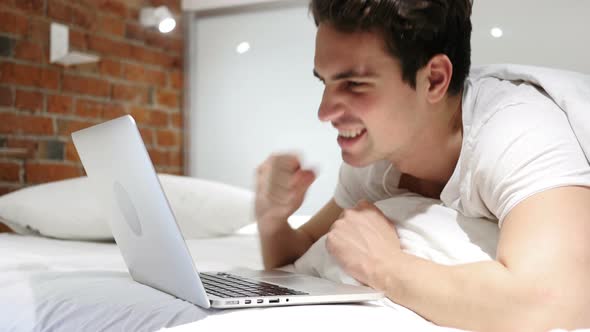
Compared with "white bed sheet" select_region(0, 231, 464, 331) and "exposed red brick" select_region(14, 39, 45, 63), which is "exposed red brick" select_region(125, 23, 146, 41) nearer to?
"exposed red brick" select_region(14, 39, 45, 63)

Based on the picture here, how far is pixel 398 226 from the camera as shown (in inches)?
45.6

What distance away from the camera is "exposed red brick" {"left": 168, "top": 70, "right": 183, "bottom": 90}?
3.19m

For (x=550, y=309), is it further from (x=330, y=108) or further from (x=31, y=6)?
(x=31, y=6)

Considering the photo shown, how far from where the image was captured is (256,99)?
9.89 ft

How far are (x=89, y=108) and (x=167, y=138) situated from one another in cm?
47

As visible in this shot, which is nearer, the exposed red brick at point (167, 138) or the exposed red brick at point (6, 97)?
the exposed red brick at point (6, 97)

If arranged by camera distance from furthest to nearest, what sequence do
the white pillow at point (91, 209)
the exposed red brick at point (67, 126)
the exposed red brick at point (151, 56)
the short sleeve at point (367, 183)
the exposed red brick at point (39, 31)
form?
the exposed red brick at point (151, 56) → the exposed red brick at point (67, 126) → the exposed red brick at point (39, 31) → the white pillow at point (91, 209) → the short sleeve at point (367, 183)

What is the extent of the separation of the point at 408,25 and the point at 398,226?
34 cm

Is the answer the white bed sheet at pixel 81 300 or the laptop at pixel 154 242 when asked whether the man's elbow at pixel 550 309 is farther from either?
the white bed sheet at pixel 81 300

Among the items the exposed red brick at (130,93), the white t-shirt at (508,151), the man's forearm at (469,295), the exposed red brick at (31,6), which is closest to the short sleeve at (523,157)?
the white t-shirt at (508,151)

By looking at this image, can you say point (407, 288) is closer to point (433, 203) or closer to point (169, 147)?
point (433, 203)

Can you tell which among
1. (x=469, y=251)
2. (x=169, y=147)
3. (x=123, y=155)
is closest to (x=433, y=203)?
(x=469, y=251)

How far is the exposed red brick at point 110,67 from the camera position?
113 inches

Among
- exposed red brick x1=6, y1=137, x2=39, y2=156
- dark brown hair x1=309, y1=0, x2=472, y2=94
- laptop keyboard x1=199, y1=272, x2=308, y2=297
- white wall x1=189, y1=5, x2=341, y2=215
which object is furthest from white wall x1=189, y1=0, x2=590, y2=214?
laptop keyboard x1=199, y1=272, x2=308, y2=297
